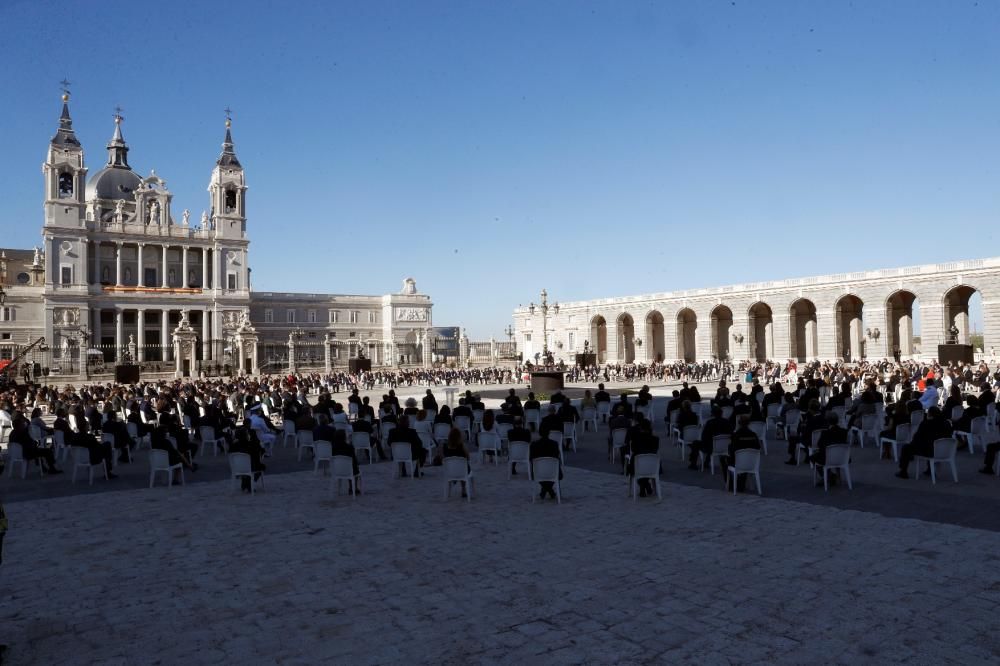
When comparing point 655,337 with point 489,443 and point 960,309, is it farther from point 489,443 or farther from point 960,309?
point 489,443

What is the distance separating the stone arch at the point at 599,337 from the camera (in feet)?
218

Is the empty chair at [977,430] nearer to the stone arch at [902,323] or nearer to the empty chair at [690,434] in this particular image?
the empty chair at [690,434]

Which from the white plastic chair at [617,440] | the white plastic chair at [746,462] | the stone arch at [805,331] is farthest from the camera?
the stone arch at [805,331]

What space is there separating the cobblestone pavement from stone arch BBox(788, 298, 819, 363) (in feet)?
160

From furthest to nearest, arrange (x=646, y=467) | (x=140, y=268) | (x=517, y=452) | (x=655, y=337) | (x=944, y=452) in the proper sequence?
(x=140, y=268) < (x=655, y=337) < (x=517, y=452) < (x=944, y=452) < (x=646, y=467)

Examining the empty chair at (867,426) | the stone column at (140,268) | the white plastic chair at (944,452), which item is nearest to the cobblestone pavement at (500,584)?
the white plastic chair at (944,452)

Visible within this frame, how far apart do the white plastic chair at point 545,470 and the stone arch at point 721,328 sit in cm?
5014

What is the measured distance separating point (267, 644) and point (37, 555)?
4292mm

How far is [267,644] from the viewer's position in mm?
5297

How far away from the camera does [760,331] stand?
57469 millimetres

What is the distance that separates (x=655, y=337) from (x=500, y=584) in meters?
58.7

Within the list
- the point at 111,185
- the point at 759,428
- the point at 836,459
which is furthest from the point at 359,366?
the point at 111,185

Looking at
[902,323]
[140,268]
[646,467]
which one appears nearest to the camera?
[646,467]

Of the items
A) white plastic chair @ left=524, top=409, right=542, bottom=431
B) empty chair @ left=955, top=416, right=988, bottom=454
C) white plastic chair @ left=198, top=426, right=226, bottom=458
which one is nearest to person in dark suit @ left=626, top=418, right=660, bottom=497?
white plastic chair @ left=524, top=409, right=542, bottom=431
